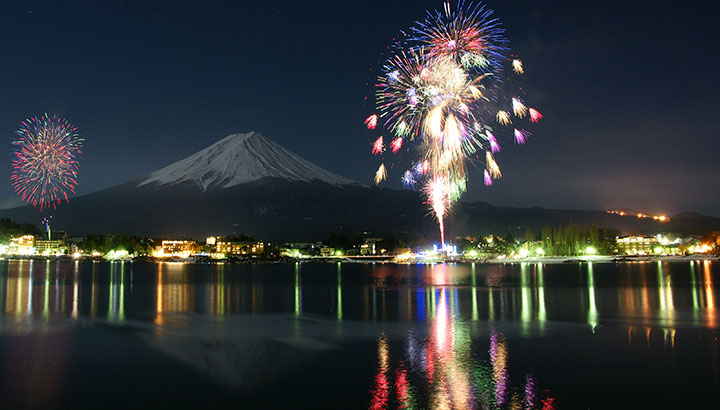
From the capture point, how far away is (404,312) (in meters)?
22.0

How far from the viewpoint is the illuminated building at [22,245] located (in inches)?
5312

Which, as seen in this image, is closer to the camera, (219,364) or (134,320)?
(219,364)

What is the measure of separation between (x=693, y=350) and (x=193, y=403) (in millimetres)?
10987

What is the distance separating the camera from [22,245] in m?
137

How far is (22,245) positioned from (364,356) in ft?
477

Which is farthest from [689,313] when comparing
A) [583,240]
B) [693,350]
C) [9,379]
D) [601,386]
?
[583,240]

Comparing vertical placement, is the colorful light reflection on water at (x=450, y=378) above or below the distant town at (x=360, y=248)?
below

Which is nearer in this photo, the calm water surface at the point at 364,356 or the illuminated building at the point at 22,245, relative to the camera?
the calm water surface at the point at 364,356

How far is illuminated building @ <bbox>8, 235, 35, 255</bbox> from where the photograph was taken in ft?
443

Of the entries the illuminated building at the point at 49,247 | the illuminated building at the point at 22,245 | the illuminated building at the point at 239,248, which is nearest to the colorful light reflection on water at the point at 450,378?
the illuminated building at the point at 239,248

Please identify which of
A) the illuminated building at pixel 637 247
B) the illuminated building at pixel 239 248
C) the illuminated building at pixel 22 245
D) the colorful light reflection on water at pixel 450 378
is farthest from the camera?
the illuminated building at pixel 239 248

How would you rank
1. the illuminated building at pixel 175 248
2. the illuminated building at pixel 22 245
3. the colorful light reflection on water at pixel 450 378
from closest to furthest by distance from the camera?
the colorful light reflection on water at pixel 450 378, the illuminated building at pixel 22 245, the illuminated building at pixel 175 248

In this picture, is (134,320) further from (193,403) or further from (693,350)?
(693,350)

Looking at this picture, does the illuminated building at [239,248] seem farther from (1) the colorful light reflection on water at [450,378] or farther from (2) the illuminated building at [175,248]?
(1) the colorful light reflection on water at [450,378]
